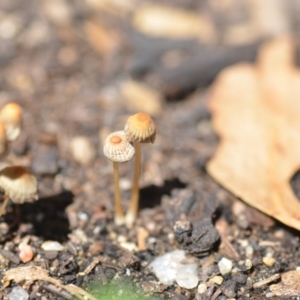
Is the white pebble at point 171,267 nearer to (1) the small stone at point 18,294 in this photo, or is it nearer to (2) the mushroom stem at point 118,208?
(2) the mushroom stem at point 118,208

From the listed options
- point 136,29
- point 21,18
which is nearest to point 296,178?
point 136,29

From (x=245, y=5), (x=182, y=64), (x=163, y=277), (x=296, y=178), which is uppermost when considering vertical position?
(x=245, y=5)

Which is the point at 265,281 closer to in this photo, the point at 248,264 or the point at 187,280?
the point at 248,264

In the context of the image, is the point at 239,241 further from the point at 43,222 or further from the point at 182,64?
the point at 182,64

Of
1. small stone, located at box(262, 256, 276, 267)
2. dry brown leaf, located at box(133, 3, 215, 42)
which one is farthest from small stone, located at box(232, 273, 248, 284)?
dry brown leaf, located at box(133, 3, 215, 42)

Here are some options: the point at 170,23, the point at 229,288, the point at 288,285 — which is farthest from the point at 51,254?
the point at 170,23

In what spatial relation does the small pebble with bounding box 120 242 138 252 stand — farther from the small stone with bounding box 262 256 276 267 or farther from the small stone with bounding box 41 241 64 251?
the small stone with bounding box 262 256 276 267
